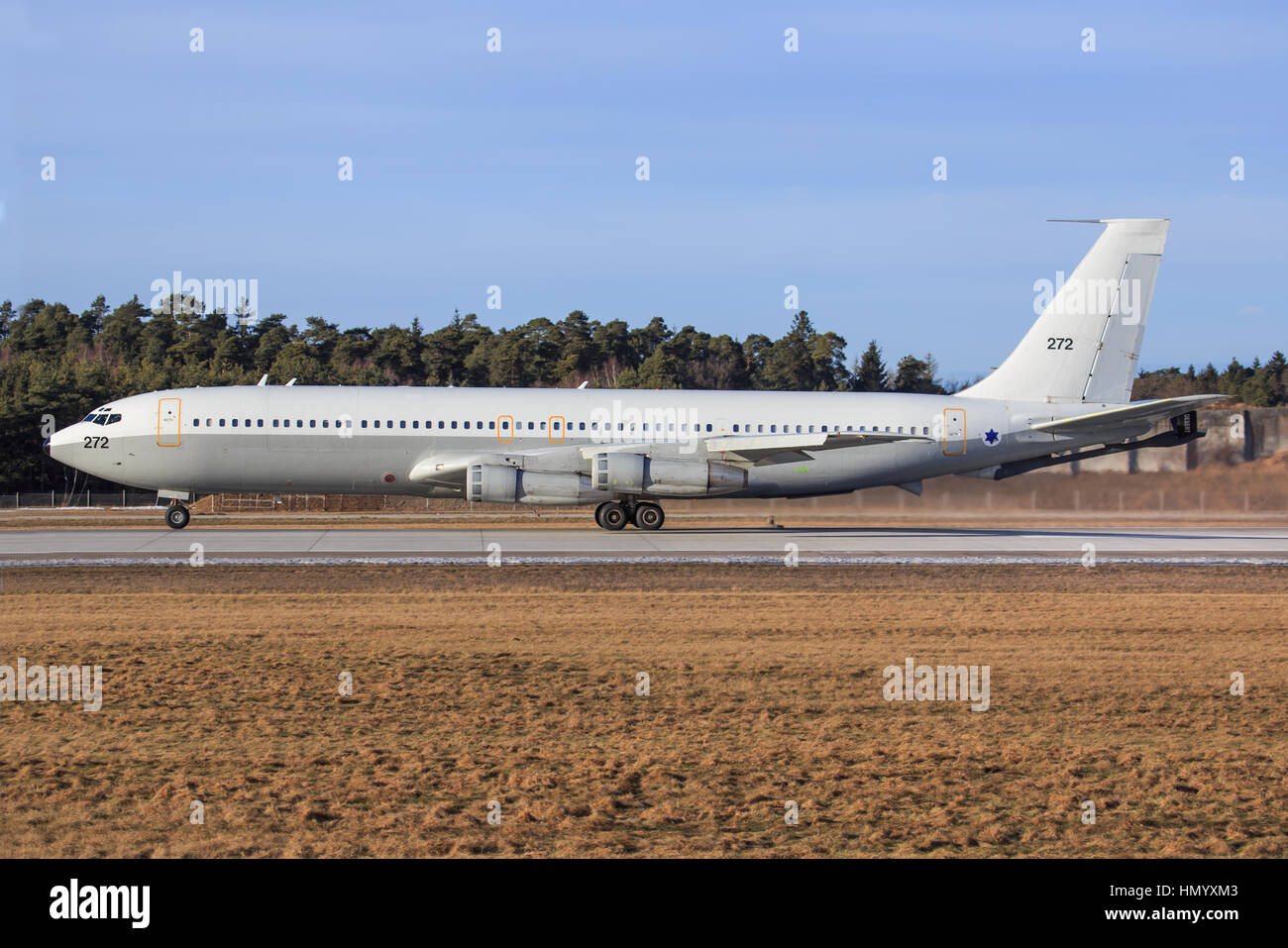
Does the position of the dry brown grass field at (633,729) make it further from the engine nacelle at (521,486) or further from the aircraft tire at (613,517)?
the aircraft tire at (613,517)

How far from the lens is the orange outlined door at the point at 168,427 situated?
36469 mm

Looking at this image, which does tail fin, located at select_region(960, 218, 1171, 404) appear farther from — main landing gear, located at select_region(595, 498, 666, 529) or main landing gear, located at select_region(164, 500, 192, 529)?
main landing gear, located at select_region(164, 500, 192, 529)

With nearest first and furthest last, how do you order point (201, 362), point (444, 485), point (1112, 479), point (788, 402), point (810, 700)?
point (810, 700)
point (444, 485)
point (788, 402)
point (1112, 479)
point (201, 362)

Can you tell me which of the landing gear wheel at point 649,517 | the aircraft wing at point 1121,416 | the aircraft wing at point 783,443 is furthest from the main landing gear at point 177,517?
the aircraft wing at point 1121,416

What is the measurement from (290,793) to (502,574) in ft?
51.7

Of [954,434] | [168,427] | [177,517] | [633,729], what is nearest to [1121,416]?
[954,434]

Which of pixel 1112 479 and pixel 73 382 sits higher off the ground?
pixel 73 382

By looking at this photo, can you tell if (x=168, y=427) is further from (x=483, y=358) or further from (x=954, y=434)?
(x=483, y=358)

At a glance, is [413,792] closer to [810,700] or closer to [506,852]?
[506,852]

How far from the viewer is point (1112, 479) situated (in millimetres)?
48906

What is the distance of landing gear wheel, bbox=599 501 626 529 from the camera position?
38875 mm

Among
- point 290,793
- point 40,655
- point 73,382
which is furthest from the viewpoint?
point 73,382

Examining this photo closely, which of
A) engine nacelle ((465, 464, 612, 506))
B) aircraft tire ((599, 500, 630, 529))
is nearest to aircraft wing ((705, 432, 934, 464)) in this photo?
aircraft tire ((599, 500, 630, 529))
